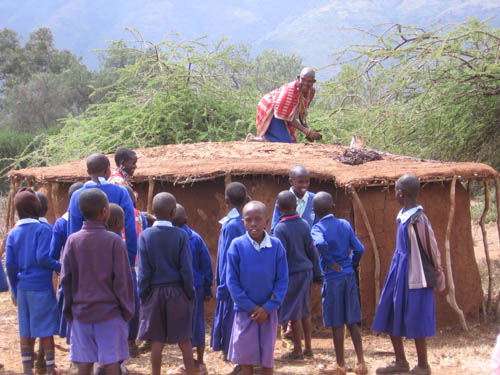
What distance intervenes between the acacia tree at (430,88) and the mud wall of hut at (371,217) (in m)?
3.06

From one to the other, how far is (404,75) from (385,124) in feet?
3.00

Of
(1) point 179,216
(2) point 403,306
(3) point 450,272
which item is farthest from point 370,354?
(1) point 179,216

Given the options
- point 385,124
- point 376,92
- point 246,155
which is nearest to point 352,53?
point 376,92

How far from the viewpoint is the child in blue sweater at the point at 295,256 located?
479 cm

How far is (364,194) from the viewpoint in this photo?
618 centimetres

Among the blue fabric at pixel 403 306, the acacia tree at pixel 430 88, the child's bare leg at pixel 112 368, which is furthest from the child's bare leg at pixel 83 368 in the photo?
the acacia tree at pixel 430 88

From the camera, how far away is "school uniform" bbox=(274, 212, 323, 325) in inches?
189

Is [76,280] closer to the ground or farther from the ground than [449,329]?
farther from the ground

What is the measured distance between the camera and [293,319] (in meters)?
5.04

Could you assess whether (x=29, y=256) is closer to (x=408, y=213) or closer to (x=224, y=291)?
(x=224, y=291)

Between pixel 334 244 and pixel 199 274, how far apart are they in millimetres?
1102

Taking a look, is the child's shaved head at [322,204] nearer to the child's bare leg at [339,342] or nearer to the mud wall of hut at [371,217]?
the child's bare leg at [339,342]

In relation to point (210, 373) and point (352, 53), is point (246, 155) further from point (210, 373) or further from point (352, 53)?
point (352, 53)

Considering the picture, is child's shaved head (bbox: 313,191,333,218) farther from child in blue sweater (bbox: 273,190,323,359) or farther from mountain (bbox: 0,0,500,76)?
mountain (bbox: 0,0,500,76)
